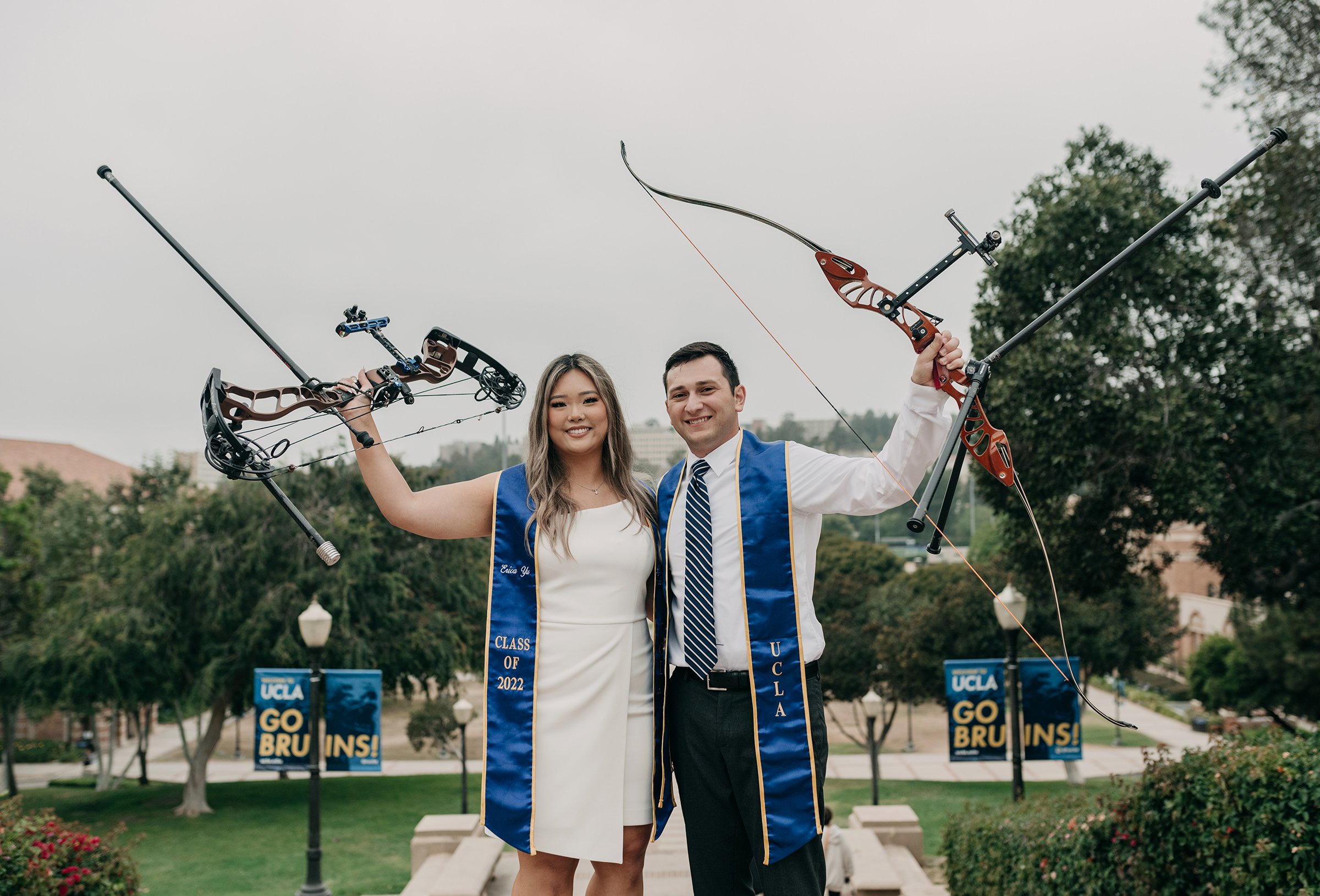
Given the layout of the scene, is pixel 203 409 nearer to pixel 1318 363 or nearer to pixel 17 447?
pixel 1318 363

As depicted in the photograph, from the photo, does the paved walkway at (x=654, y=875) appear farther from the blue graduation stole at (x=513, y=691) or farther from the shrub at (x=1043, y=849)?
the blue graduation stole at (x=513, y=691)

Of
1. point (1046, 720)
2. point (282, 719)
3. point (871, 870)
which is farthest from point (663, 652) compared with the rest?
point (282, 719)

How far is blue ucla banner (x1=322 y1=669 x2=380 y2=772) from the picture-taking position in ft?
40.3

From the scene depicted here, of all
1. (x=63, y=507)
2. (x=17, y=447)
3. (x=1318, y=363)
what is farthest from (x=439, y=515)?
(x=17, y=447)

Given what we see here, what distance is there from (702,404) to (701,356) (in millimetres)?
145

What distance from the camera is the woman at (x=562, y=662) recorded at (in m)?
2.75

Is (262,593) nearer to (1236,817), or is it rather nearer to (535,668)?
(1236,817)

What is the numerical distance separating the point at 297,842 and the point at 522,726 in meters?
17.8

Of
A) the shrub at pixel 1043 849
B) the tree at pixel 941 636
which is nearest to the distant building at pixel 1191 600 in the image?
the tree at pixel 941 636

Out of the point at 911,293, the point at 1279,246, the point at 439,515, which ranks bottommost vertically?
the point at 439,515

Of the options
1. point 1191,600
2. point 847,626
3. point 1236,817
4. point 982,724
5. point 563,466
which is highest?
point 1191,600

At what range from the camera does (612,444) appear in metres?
2.97

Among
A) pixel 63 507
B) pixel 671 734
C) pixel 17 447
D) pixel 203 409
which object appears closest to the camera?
pixel 203 409

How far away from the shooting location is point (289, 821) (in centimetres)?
2002
